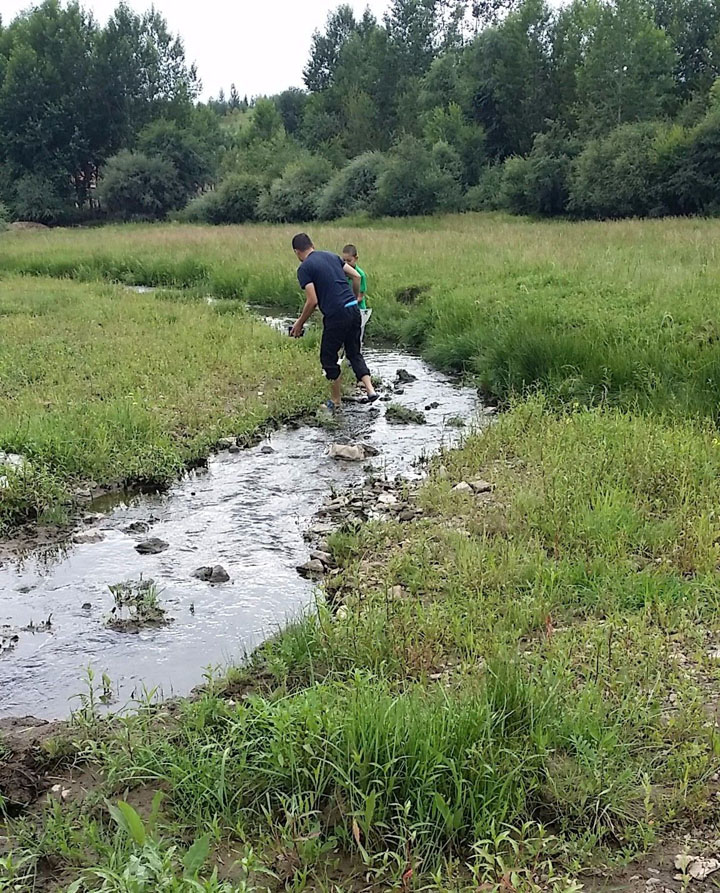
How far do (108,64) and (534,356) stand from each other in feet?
228

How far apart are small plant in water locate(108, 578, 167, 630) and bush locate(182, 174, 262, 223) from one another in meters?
47.8

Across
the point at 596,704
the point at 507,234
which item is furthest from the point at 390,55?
the point at 596,704

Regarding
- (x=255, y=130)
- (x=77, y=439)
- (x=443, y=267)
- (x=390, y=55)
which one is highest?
(x=390, y=55)

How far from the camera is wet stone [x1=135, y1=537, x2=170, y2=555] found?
6.50 meters

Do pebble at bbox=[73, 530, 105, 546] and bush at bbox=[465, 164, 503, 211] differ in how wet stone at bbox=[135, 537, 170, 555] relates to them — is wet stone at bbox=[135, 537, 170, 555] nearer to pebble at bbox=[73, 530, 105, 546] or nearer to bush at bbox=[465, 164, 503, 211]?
pebble at bbox=[73, 530, 105, 546]

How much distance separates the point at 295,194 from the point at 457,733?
157 feet

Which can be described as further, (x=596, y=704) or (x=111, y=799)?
(x=596, y=704)

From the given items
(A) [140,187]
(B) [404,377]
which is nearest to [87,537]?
(B) [404,377]

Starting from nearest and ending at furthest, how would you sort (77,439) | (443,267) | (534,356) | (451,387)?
1. (77,439)
2. (534,356)
3. (451,387)
4. (443,267)

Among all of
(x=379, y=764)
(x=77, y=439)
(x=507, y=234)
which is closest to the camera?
(x=379, y=764)

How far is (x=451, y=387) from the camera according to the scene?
11945 mm

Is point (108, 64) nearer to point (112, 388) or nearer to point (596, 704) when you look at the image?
point (112, 388)

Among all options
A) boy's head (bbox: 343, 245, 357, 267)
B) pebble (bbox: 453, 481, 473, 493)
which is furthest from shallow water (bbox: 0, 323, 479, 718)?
boy's head (bbox: 343, 245, 357, 267)

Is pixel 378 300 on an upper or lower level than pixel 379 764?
upper
